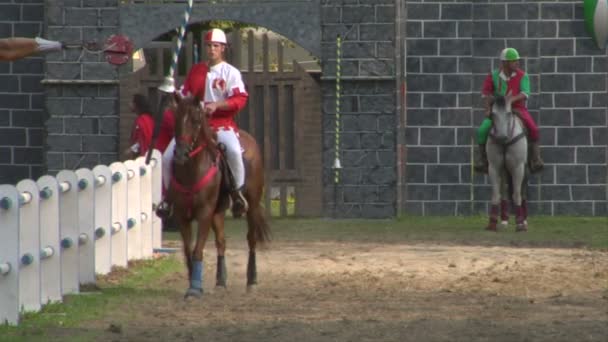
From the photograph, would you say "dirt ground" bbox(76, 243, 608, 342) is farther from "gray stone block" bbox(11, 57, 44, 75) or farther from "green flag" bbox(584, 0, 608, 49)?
"gray stone block" bbox(11, 57, 44, 75)

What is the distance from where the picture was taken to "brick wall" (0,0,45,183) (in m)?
28.1

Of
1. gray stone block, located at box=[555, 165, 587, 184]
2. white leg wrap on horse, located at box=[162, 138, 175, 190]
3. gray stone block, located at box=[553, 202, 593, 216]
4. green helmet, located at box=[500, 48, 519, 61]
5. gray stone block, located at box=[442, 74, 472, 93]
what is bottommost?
gray stone block, located at box=[553, 202, 593, 216]

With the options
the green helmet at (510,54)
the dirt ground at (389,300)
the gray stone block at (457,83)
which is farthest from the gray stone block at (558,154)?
the dirt ground at (389,300)

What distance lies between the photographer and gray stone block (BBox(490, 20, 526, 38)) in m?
27.8

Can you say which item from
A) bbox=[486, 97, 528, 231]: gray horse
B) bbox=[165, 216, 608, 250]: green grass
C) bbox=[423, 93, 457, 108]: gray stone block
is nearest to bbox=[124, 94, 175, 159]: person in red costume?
bbox=[165, 216, 608, 250]: green grass

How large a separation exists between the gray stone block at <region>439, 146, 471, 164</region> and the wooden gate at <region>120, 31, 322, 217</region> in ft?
5.92

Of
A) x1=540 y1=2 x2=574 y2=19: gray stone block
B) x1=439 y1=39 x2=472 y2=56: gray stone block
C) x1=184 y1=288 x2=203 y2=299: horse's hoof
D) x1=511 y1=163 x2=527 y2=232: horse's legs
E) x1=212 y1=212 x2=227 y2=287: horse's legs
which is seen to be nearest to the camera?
x1=184 y1=288 x2=203 y2=299: horse's hoof

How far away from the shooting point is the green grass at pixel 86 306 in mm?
13156

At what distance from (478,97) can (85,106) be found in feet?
18.4

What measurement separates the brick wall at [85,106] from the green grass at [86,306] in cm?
830

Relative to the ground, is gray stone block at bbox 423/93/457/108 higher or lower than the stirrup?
higher

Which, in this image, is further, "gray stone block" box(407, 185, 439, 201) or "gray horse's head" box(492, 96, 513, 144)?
"gray stone block" box(407, 185, 439, 201)

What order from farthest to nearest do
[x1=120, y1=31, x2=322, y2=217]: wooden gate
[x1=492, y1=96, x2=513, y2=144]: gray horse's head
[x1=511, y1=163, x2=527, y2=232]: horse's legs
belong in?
[x1=120, y1=31, x2=322, y2=217]: wooden gate, [x1=511, y1=163, x2=527, y2=232]: horse's legs, [x1=492, y1=96, x2=513, y2=144]: gray horse's head

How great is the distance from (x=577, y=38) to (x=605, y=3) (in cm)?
67
